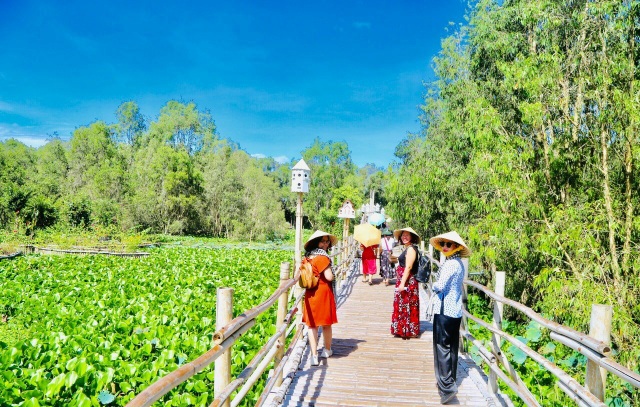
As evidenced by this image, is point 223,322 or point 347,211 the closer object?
point 223,322

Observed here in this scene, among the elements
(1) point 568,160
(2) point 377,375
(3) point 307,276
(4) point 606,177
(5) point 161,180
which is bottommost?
(2) point 377,375

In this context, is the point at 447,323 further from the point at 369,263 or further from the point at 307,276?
the point at 369,263

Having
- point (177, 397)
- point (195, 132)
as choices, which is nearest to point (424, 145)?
point (177, 397)

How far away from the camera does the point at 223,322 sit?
2393 mm

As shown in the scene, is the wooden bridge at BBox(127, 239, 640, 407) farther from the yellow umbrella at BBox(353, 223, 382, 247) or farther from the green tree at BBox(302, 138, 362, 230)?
the green tree at BBox(302, 138, 362, 230)

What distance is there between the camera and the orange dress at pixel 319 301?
4176 millimetres

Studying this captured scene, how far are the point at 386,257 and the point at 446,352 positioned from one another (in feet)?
19.5

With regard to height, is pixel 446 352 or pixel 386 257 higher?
pixel 386 257

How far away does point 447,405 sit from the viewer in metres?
3.47

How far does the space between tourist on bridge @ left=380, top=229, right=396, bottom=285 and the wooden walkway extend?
321cm

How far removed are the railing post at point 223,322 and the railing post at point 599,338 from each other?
1952 millimetres

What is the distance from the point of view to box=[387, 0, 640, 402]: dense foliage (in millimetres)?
6219

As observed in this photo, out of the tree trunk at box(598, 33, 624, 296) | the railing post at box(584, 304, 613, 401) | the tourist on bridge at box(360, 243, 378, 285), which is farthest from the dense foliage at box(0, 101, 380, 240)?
the railing post at box(584, 304, 613, 401)

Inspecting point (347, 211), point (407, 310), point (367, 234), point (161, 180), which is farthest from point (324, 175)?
point (407, 310)
